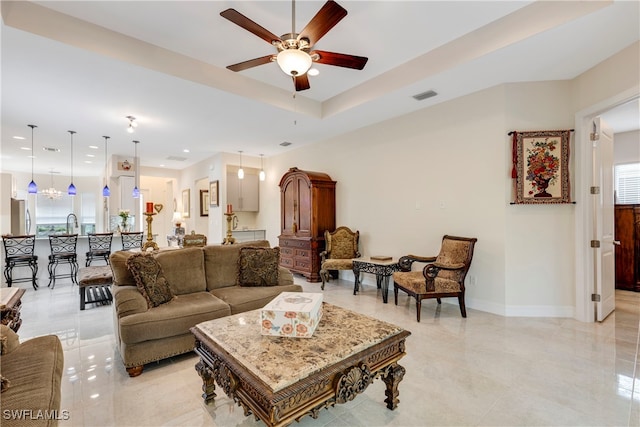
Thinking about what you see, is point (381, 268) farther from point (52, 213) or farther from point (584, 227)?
point (52, 213)

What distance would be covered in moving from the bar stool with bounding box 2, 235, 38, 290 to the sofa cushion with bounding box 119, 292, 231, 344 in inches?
167

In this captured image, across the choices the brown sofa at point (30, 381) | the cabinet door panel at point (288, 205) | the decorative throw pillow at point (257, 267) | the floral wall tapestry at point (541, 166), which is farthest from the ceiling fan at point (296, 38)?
the cabinet door panel at point (288, 205)

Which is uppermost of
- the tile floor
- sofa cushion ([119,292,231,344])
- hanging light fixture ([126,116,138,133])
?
hanging light fixture ([126,116,138,133])

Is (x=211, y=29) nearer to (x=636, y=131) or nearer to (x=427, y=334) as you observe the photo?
(x=427, y=334)

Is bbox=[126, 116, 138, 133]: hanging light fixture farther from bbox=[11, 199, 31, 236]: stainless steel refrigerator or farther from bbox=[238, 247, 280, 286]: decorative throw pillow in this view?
bbox=[11, 199, 31, 236]: stainless steel refrigerator

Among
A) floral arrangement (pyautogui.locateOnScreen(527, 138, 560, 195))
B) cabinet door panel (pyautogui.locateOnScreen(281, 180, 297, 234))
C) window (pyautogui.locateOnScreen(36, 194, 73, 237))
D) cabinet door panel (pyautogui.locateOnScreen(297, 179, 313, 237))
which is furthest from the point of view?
window (pyautogui.locateOnScreen(36, 194, 73, 237))

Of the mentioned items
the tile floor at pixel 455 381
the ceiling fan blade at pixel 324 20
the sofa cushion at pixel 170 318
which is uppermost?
the ceiling fan blade at pixel 324 20

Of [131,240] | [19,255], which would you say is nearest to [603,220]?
[131,240]

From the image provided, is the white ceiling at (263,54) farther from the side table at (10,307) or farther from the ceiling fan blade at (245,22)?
the side table at (10,307)

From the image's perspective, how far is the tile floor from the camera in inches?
71.0

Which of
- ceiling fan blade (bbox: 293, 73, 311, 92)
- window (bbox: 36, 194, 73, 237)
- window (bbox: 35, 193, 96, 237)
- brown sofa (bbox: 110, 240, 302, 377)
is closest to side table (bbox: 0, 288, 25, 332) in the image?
brown sofa (bbox: 110, 240, 302, 377)

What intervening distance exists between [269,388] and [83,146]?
7.91 meters

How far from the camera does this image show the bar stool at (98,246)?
5.49 metres

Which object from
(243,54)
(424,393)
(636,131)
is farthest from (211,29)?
(636,131)
